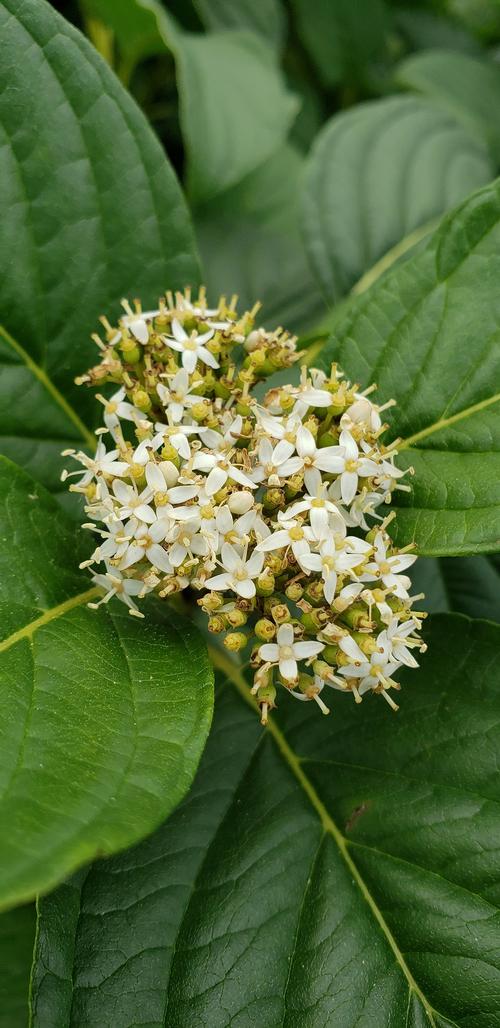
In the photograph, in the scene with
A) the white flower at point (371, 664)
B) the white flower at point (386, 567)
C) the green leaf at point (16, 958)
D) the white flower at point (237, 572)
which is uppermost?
the white flower at point (237, 572)

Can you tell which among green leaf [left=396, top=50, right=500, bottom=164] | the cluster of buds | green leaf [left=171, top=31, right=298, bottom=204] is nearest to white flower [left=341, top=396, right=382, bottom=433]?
the cluster of buds

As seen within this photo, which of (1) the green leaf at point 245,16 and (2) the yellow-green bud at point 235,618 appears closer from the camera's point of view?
(2) the yellow-green bud at point 235,618

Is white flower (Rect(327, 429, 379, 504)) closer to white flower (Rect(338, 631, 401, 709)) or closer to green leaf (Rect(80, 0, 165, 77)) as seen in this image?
white flower (Rect(338, 631, 401, 709))

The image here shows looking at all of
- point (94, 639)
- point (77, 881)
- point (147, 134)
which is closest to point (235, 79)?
point (147, 134)

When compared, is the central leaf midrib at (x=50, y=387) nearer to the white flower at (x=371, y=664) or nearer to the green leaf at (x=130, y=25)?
the white flower at (x=371, y=664)

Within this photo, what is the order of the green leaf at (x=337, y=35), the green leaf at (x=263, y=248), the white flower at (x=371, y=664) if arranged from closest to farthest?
the white flower at (x=371, y=664) → the green leaf at (x=263, y=248) → the green leaf at (x=337, y=35)

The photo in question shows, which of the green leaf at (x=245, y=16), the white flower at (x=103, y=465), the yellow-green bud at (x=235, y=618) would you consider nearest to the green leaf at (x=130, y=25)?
the green leaf at (x=245, y=16)
